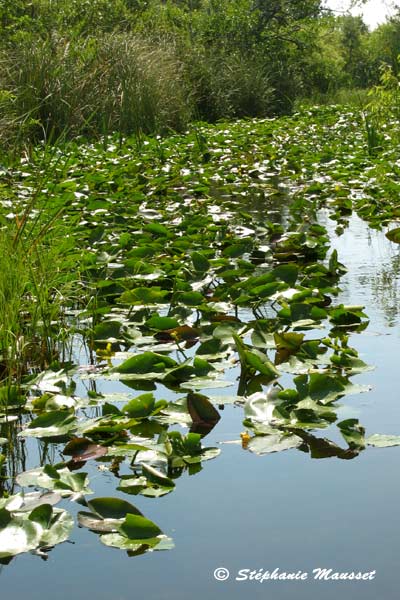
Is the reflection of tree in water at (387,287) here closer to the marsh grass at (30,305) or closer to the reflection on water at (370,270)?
the reflection on water at (370,270)

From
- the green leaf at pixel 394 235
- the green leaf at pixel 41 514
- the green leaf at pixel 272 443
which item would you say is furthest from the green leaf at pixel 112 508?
the green leaf at pixel 394 235

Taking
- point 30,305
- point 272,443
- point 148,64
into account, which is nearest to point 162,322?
point 30,305

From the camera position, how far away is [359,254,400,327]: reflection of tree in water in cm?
455

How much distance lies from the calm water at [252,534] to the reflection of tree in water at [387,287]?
133 cm

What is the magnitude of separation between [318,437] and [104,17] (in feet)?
53.4

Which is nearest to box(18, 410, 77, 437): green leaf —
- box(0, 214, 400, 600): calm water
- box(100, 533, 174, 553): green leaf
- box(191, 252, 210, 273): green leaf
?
box(0, 214, 400, 600): calm water

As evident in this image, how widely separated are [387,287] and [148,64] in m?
9.01

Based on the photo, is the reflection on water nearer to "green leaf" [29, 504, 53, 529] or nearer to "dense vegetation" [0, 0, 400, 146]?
"dense vegetation" [0, 0, 400, 146]

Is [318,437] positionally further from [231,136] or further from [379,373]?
[231,136]

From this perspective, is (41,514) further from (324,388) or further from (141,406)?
(324,388)

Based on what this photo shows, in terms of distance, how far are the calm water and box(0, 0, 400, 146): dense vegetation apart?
109 inches

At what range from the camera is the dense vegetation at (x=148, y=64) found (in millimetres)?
11445

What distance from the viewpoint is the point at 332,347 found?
3816 millimetres

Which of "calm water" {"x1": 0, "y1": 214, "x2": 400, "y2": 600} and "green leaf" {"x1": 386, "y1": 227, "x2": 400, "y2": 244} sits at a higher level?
"green leaf" {"x1": 386, "y1": 227, "x2": 400, "y2": 244}
